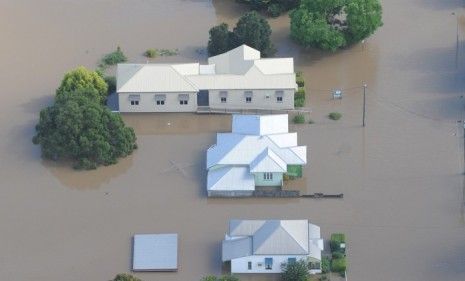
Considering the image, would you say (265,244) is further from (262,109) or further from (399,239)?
(262,109)

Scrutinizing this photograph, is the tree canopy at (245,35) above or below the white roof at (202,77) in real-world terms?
above

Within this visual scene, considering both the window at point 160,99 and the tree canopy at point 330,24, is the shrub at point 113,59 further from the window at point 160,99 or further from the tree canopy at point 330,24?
the tree canopy at point 330,24

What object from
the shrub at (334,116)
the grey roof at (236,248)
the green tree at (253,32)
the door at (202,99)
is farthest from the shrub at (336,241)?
the green tree at (253,32)

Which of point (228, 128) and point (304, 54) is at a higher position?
point (304, 54)

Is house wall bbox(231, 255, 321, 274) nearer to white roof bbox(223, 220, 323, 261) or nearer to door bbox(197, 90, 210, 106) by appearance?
white roof bbox(223, 220, 323, 261)

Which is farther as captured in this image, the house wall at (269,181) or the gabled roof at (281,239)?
the house wall at (269,181)

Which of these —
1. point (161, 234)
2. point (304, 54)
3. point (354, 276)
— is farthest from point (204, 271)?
point (304, 54)
